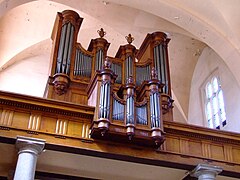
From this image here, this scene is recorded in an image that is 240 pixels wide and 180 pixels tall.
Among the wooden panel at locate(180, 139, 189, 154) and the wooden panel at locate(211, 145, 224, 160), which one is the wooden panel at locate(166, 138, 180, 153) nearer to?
the wooden panel at locate(180, 139, 189, 154)

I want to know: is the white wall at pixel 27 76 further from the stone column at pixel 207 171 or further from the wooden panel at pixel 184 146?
the stone column at pixel 207 171

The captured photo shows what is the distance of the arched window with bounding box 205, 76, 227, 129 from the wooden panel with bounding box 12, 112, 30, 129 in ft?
19.0

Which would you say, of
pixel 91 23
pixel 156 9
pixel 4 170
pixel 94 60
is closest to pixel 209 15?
pixel 156 9

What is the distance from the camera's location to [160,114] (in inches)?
335

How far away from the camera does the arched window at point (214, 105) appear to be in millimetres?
11789

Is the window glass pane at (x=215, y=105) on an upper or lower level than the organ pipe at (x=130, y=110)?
upper

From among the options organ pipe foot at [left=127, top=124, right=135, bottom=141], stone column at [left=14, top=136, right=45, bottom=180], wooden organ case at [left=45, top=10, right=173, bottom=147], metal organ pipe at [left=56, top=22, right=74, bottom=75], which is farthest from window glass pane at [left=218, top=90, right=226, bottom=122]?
stone column at [left=14, top=136, right=45, bottom=180]

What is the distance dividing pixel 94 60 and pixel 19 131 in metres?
3.12

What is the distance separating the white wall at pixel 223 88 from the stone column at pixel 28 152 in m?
5.30

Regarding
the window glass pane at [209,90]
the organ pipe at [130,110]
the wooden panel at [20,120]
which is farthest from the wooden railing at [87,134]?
the window glass pane at [209,90]

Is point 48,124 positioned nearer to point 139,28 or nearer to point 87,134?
point 87,134

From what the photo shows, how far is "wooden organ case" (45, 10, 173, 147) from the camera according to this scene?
815cm

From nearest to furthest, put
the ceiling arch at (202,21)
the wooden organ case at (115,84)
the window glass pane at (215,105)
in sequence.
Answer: the wooden organ case at (115,84), the ceiling arch at (202,21), the window glass pane at (215,105)

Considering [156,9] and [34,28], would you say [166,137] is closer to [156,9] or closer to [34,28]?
[156,9]
